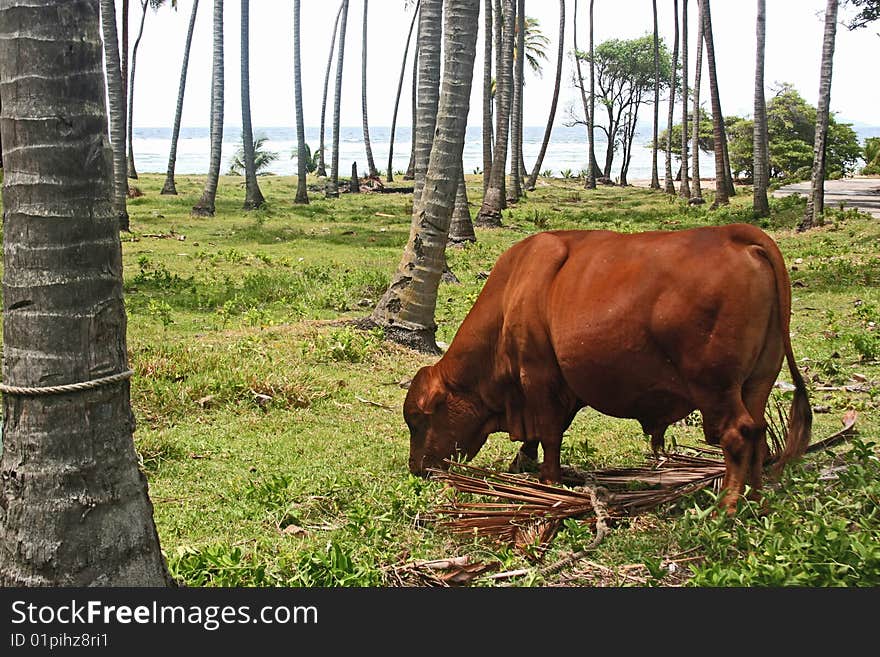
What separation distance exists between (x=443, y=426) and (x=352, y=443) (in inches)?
44.6

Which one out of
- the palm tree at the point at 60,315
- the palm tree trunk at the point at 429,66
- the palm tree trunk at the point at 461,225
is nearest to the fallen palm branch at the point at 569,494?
the palm tree at the point at 60,315

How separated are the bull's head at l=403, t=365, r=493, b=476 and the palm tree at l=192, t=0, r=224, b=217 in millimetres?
20359

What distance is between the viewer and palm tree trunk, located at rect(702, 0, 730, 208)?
28000mm

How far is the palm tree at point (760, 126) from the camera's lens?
2430 cm

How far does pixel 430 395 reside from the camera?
7.12 m

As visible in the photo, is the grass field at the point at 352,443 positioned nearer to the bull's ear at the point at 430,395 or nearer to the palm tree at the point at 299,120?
the bull's ear at the point at 430,395

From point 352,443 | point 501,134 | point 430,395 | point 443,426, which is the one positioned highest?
point 501,134

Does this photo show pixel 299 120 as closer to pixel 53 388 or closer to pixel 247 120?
pixel 247 120

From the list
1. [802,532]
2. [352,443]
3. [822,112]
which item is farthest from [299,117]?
[802,532]

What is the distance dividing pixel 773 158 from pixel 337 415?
3978 centimetres

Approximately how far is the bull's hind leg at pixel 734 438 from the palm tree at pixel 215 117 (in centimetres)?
2231

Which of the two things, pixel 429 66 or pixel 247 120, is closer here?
pixel 429 66

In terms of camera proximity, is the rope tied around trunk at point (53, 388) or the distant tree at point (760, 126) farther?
the distant tree at point (760, 126)

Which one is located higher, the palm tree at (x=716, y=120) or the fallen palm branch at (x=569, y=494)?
the palm tree at (x=716, y=120)
